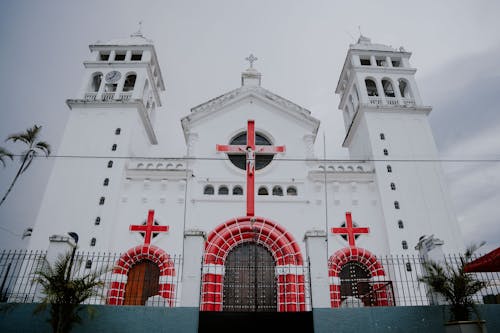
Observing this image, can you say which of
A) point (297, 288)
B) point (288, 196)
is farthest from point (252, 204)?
point (297, 288)

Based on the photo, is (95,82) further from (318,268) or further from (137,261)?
(318,268)

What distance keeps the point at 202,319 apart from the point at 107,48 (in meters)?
18.5

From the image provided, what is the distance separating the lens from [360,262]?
50.7 ft

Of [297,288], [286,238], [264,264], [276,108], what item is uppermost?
[276,108]

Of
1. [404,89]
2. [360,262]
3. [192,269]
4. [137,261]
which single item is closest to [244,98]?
[137,261]

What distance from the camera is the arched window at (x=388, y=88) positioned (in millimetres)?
21516

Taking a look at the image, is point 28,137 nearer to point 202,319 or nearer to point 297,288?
point 202,319

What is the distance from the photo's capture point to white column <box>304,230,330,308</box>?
9930 millimetres

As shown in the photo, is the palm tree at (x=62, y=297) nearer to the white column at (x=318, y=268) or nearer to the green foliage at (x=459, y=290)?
the white column at (x=318, y=268)

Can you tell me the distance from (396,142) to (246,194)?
28.6ft

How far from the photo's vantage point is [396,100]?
20.2m

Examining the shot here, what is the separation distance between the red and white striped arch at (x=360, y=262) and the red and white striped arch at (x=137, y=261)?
6.72 m

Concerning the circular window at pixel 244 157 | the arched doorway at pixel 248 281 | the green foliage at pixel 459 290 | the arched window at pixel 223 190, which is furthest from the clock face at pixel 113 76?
the green foliage at pixel 459 290

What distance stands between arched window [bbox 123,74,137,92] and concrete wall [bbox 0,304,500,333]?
15.4 m
